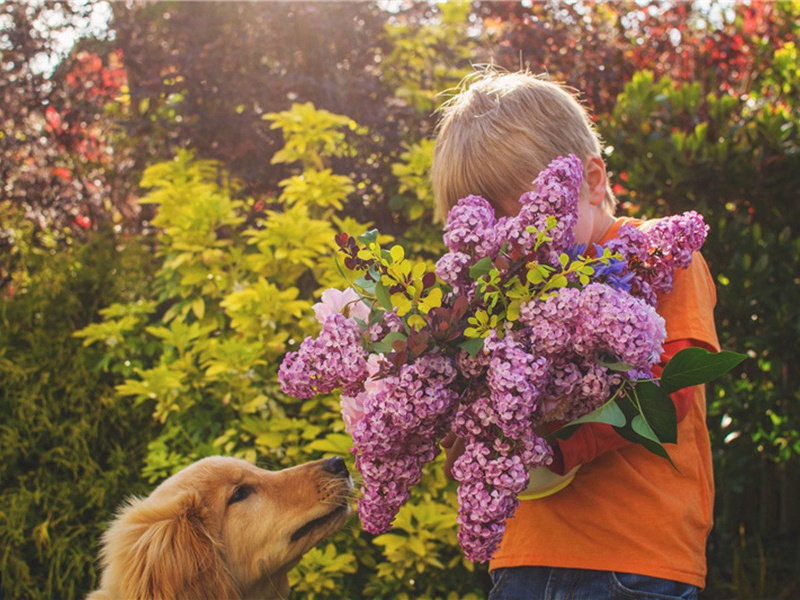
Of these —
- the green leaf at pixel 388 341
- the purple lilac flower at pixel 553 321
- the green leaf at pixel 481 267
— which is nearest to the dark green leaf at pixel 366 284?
the green leaf at pixel 388 341

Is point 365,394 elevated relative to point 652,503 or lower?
elevated

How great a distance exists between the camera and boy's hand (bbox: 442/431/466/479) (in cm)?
176

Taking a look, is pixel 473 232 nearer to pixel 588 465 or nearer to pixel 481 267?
pixel 481 267

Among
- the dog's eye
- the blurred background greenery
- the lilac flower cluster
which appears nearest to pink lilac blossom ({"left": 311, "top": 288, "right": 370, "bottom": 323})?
the lilac flower cluster

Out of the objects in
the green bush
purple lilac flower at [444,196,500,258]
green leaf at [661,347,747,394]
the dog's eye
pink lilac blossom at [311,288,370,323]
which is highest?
purple lilac flower at [444,196,500,258]

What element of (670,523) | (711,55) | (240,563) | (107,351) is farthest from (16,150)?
(670,523)

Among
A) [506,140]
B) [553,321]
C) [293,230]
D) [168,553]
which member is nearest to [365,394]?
[553,321]

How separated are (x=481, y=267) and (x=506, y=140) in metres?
0.62

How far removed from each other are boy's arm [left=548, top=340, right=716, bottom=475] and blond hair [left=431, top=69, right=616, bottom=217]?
619 millimetres

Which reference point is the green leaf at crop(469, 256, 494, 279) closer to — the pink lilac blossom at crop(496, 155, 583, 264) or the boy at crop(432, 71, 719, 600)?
the pink lilac blossom at crop(496, 155, 583, 264)

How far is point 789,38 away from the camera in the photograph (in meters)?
5.20

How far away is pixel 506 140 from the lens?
6.61ft

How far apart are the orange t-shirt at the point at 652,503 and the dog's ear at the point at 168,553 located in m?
0.95

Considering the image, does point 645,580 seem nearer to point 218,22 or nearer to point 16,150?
point 218,22
